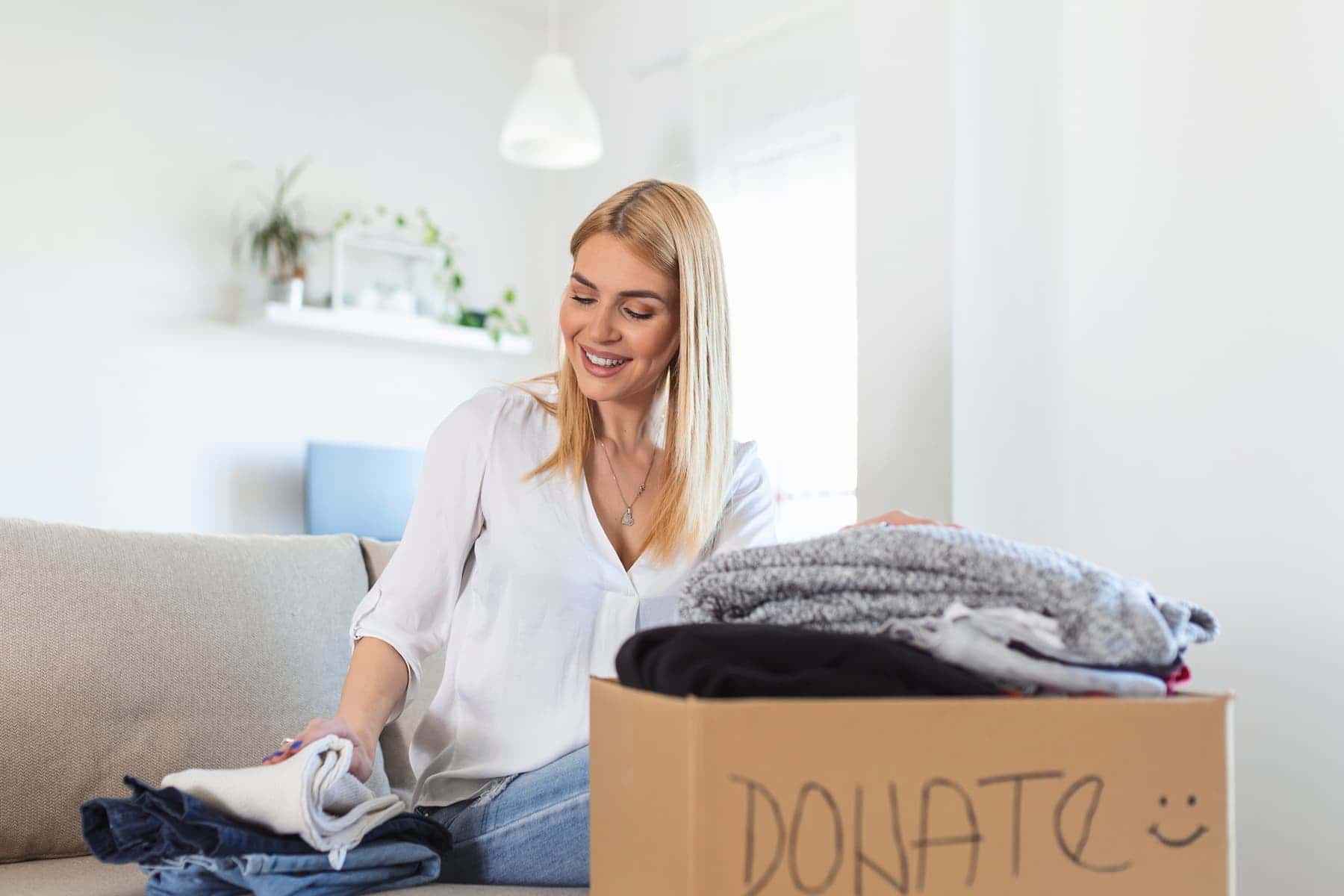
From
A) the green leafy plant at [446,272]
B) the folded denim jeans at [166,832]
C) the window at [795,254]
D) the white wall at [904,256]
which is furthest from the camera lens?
the green leafy plant at [446,272]

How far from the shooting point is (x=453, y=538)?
1209mm

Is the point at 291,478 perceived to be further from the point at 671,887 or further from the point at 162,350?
the point at 671,887

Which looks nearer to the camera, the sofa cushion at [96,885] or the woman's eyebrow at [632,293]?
the sofa cushion at [96,885]

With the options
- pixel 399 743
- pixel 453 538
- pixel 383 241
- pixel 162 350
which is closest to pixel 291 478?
pixel 162 350

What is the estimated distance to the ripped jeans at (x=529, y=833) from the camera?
104 centimetres

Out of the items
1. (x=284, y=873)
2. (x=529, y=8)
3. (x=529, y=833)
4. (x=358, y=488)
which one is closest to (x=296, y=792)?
(x=284, y=873)

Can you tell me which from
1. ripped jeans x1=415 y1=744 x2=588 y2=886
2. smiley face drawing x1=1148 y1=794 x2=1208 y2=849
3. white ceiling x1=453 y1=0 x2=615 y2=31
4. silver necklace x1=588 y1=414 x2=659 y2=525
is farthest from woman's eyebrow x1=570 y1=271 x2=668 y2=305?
white ceiling x1=453 y1=0 x2=615 y2=31

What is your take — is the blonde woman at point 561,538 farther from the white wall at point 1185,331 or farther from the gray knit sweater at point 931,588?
the white wall at point 1185,331

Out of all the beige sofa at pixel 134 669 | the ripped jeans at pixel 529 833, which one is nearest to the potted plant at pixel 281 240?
the beige sofa at pixel 134 669

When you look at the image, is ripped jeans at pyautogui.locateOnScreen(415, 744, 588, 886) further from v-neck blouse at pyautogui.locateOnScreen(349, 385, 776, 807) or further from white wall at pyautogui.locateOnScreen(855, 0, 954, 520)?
white wall at pyautogui.locateOnScreen(855, 0, 954, 520)

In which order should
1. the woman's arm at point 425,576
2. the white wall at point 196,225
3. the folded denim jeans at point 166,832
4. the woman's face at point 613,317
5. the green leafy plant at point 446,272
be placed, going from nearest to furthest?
Result: the folded denim jeans at point 166,832
the woman's arm at point 425,576
the woman's face at point 613,317
the white wall at point 196,225
the green leafy plant at point 446,272

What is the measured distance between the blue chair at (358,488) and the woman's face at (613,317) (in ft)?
7.27

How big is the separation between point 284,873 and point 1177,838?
2.05 ft

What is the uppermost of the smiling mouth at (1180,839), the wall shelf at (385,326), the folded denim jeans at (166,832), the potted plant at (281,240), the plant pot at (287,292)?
the potted plant at (281,240)
